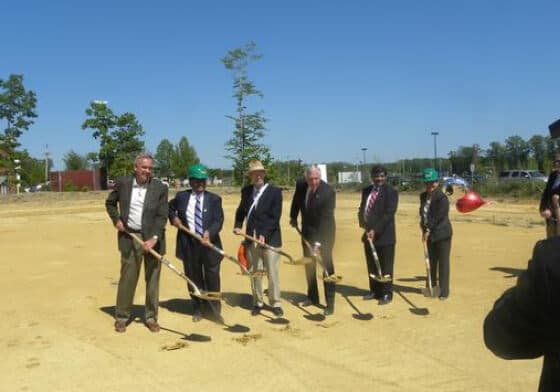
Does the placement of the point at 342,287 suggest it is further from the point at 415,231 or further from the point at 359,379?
the point at 415,231

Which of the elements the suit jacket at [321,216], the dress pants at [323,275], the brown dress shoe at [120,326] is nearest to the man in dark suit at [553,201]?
the suit jacket at [321,216]

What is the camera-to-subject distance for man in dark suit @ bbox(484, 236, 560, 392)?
1360mm

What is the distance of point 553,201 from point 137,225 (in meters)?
6.20

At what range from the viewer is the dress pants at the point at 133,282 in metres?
6.42

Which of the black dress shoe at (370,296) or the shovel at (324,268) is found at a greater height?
the shovel at (324,268)

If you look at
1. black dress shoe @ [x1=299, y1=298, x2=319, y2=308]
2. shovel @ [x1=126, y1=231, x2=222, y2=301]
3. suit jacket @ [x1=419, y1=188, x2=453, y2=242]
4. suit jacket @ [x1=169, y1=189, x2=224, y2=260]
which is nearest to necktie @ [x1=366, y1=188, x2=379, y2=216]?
suit jacket @ [x1=419, y1=188, x2=453, y2=242]

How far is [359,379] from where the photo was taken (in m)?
4.75

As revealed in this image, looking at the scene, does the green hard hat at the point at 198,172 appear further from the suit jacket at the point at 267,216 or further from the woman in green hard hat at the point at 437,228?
the woman in green hard hat at the point at 437,228

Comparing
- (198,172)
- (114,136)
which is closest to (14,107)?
(114,136)

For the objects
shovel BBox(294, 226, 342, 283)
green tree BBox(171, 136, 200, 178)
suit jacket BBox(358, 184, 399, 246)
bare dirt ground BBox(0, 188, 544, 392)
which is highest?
green tree BBox(171, 136, 200, 178)

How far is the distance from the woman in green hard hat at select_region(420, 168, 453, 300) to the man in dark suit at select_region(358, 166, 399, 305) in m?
0.61

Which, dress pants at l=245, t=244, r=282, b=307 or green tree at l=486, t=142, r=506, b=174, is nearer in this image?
dress pants at l=245, t=244, r=282, b=307

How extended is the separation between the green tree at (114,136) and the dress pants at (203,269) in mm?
36754

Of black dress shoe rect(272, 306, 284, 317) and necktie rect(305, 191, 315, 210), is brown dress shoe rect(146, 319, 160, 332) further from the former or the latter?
necktie rect(305, 191, 315, 210)
